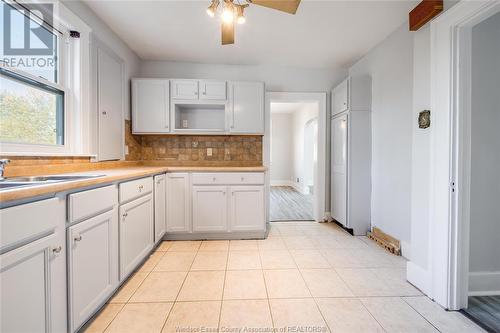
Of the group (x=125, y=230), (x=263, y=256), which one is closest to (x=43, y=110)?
(x=125, y=230)

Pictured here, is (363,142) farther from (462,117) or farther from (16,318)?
(16,318)

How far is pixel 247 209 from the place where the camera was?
9.29ft

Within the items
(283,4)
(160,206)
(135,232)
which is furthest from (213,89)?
(135,232)

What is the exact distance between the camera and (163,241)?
9.22 feet

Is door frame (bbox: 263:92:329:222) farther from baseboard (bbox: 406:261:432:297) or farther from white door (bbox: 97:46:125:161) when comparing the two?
white door (bbox: 97:46:125:161)

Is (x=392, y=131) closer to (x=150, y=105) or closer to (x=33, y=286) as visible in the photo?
(x=150, y=105)

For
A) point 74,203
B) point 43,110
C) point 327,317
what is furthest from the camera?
point 43,110

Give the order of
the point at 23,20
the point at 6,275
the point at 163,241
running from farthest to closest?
the point at 163,241
the point at 23,20
the point at 6,275

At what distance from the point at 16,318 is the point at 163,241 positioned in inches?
76.9

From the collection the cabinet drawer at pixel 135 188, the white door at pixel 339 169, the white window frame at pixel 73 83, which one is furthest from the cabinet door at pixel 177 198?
the white door at pixel 339 169

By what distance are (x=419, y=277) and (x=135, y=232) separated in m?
2.32

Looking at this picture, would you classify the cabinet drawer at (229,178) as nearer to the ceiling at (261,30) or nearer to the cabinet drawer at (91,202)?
the cabinet drawer at (91,202)

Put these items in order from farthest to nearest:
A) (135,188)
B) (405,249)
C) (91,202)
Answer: (405,249)
(135,188)
(91,202)

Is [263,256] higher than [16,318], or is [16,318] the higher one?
[16,318]
